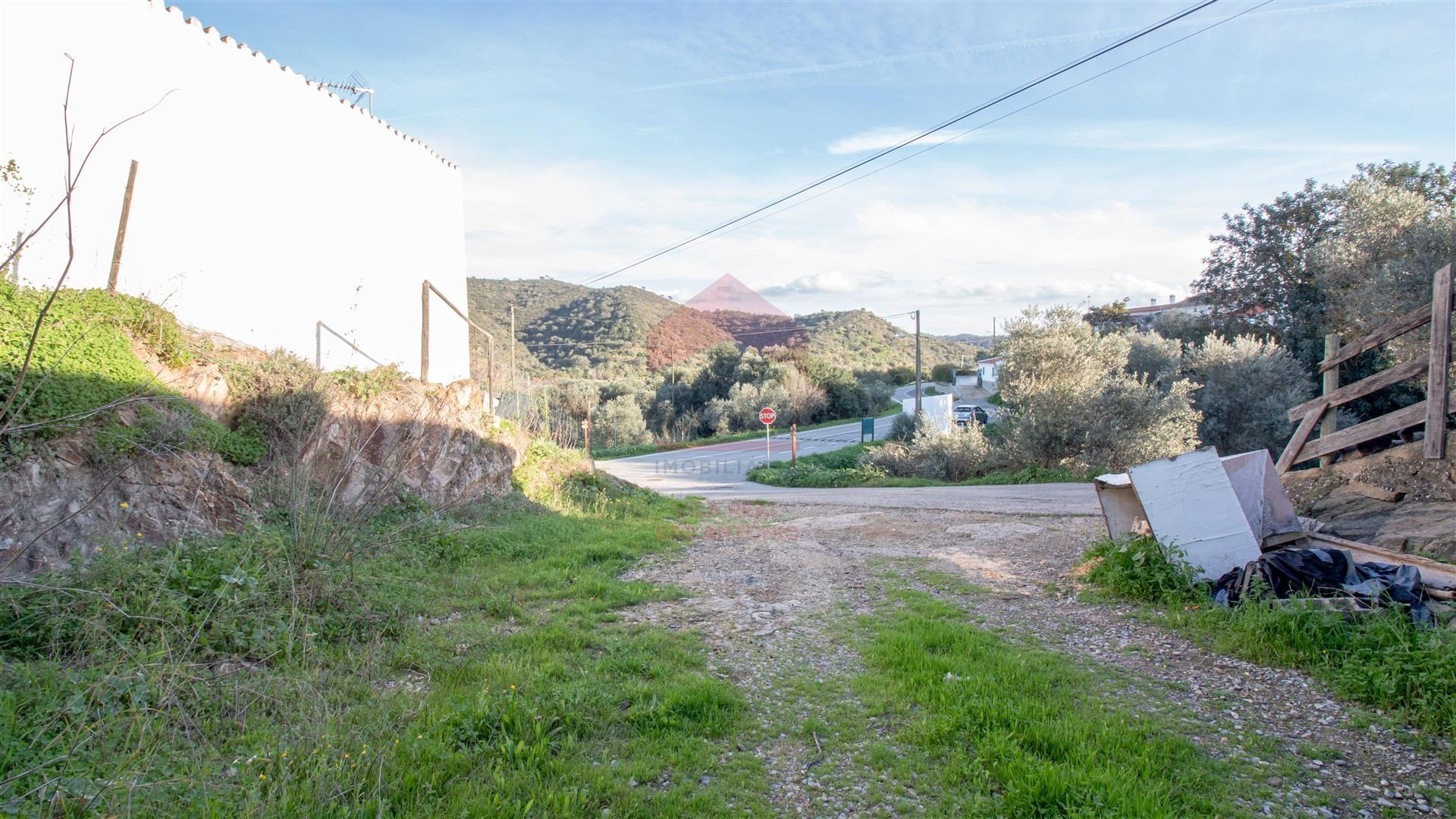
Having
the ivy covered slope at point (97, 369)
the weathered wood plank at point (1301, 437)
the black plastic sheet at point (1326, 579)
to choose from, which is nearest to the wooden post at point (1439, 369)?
the weathered wood plank at point (1301, 437)

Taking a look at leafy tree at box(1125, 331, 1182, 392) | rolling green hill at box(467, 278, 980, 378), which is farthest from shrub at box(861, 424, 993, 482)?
rolling green hill at box(467, 278, 980, 378)

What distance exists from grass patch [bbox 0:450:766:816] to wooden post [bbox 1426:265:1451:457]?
6475 mm

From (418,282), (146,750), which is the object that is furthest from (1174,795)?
(418,282)

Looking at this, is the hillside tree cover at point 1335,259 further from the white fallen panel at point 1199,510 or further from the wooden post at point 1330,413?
the white fallen panel at point 1199,510

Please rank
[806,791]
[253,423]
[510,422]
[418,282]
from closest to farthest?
[806,791] < [253,423] < [510,422] < [418,282]

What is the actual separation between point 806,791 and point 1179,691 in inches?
87.2

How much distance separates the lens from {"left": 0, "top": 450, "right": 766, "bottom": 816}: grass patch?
274 centimetres

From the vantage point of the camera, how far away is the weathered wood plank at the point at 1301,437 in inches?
290

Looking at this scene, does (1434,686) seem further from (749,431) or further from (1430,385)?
(749,431)

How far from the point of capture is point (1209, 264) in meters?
28.5

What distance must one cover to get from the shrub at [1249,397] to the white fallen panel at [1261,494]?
1560 cm

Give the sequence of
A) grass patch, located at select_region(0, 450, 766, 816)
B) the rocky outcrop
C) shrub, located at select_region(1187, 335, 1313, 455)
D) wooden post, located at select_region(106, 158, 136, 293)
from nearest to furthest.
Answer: grass patch, located at select_region(0, 450, 766, 816) → the rocky outcrop → wooden post, located at select_region(106, 158, 136, 293) → shrub, located at select_region(1187, 335, 1313, 455)

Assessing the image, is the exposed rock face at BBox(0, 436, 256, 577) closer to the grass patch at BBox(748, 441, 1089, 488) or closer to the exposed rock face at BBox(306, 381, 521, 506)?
the exposed rock face at BBox(306, 381, 521, 506)

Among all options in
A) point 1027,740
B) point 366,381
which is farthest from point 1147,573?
point 366,381
